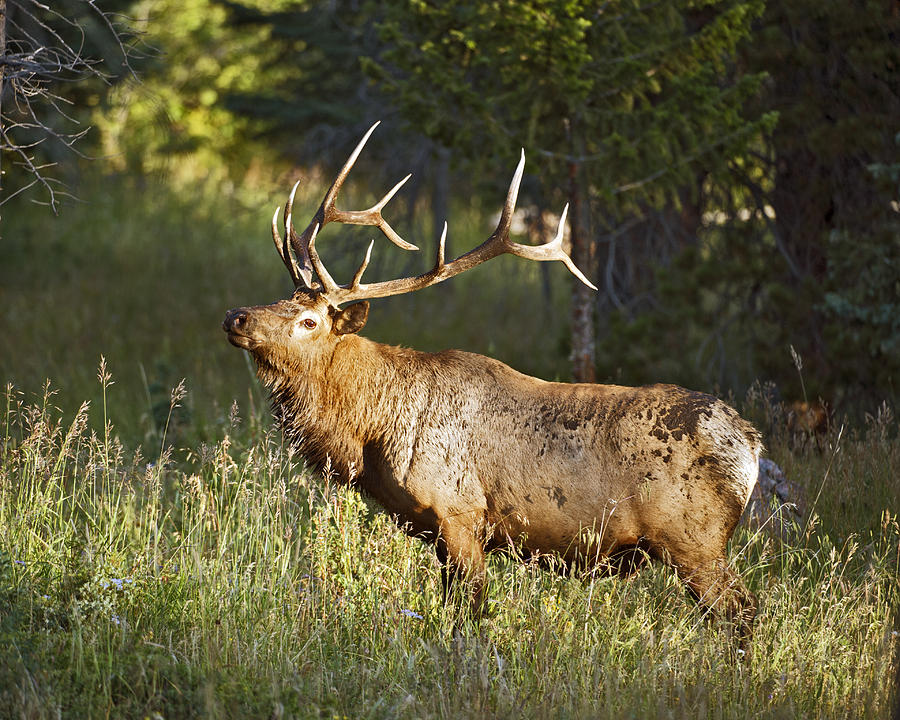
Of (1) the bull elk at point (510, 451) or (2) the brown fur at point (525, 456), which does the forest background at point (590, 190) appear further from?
(2) the brown fur at point (525, 456)

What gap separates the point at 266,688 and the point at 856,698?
2380mm

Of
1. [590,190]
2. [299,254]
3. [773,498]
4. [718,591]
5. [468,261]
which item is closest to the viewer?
[718,591]

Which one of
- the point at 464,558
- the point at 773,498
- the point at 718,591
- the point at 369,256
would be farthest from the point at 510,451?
the point at 773,498

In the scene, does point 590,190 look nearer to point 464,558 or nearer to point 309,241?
point 309,241

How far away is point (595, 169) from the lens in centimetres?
846

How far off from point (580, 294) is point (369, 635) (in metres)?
4.62

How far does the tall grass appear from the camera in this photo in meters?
3.86

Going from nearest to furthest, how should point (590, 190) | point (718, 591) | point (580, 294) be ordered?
1. point (718, 591)
2. point (580, 294)
3. point (590, 190)

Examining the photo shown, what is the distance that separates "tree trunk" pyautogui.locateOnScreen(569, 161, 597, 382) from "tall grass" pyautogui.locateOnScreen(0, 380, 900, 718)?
305 cm

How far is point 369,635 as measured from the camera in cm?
457

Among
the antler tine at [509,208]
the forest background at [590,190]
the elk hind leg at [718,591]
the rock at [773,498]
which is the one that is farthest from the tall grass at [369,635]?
the forest background at [590,190]

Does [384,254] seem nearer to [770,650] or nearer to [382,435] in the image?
[382,435]

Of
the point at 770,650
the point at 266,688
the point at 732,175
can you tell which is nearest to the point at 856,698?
the point at 770,650

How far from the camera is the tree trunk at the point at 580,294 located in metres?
8.54
